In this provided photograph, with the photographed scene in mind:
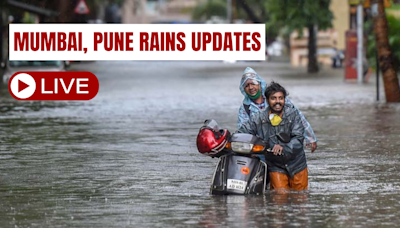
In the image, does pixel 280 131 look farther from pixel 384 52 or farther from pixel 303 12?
pixel 303 12

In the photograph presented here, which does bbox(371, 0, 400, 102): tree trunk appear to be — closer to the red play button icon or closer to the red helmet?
the red play button icon

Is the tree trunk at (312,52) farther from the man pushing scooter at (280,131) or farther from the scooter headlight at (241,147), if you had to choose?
the scooter headlight at (241,147)

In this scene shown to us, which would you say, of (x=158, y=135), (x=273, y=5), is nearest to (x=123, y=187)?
(x=158, y=135)

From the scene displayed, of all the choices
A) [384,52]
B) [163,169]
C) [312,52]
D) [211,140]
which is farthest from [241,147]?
[312,52]

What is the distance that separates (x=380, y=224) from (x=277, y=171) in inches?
87.0

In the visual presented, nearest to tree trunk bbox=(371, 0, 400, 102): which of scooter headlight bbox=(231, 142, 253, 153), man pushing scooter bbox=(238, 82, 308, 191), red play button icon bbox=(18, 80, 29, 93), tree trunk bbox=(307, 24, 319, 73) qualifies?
red play button icon bbox=(18, 80, 29, 93)

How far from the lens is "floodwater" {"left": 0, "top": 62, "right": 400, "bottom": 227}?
9.49 meters

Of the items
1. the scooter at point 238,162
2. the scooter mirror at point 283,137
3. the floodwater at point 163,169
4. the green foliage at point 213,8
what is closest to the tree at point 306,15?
the floodwater at point 163,169

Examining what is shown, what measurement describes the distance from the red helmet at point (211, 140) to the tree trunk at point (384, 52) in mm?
14751

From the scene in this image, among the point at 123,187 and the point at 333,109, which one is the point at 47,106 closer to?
the point at 333,109

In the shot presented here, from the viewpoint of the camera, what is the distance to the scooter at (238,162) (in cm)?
1049

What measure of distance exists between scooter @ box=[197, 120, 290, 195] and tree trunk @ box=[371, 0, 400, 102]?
14.4m

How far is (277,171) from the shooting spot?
11031mm

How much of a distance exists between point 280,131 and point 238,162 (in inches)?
22.1
